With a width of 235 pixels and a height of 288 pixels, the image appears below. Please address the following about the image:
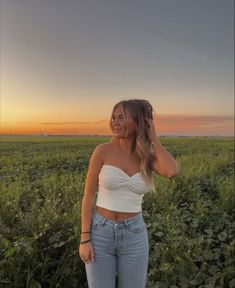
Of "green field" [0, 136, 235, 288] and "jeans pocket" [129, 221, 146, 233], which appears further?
"green field" [0, 136, 235, 288]

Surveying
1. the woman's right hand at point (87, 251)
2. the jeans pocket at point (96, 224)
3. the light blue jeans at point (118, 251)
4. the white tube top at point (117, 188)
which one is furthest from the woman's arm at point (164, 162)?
the woman's right hand at point (87, 251)

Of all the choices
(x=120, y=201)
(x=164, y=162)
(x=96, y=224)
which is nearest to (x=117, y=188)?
(x=120, y=201)

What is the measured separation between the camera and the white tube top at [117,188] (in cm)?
259

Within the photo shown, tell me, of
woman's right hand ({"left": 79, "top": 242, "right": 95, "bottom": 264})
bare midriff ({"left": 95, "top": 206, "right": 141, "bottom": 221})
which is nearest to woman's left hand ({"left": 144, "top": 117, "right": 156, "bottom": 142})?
bare midriff ({"left": 95, "top": 206, "right": 141, "bottom": 221})

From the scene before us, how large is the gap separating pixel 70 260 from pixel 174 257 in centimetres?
124

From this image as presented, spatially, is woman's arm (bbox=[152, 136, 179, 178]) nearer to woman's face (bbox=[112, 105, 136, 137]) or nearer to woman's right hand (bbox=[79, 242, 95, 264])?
woman's face (bbox=[112, 105, 136, 137])

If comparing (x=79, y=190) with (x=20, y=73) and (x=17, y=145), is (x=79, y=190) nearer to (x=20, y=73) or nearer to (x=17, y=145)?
(x=17, y=145)

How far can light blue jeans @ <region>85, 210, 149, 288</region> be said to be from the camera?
8.50 ft

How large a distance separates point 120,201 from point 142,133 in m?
0.47

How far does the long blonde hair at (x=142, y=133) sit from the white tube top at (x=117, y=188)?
0.07 metres

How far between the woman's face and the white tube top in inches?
10.1

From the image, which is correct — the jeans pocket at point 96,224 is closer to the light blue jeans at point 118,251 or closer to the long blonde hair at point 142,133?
the light blue jeans at point 118,251

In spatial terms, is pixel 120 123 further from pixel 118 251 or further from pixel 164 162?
pixel 118 251

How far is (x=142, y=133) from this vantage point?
2.64 m
